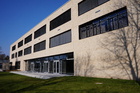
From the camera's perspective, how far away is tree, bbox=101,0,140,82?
11352 millimetres

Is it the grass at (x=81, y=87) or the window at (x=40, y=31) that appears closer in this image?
the grass at (x=81, y=87)

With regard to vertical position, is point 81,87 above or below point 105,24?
below

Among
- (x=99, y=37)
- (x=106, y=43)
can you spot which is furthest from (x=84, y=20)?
(x=106, y=43)

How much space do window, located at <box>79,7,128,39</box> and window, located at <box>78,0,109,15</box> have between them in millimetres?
1984

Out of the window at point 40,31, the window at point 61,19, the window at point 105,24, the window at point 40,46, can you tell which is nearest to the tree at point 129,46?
the window at point 105,24

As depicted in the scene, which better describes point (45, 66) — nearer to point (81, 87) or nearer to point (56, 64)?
point (56, 64)

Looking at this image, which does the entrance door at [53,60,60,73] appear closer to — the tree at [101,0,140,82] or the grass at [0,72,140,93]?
the grass at [0,72,140,93]

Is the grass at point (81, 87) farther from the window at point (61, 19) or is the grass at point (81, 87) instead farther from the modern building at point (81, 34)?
the window at point (61, 19)

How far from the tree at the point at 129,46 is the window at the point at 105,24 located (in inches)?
33.0

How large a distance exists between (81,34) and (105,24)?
4440mm

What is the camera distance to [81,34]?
18531 millimetres

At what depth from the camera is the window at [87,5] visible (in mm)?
16163

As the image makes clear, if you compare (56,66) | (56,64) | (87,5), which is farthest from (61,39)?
(87,5)

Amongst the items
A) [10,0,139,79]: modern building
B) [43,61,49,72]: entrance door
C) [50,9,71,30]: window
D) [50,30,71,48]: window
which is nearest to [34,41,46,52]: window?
[10,0,139,79]: modern building
